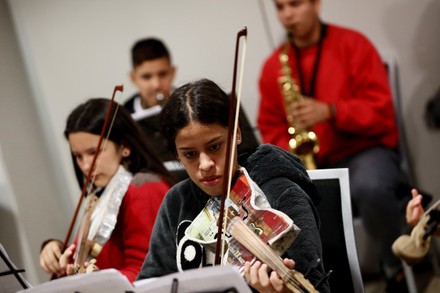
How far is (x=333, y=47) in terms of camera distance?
3135mm

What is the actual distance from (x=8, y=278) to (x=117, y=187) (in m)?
0.46

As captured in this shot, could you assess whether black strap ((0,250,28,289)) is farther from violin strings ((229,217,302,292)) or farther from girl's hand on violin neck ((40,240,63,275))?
violin strings ((229,217,302,292))

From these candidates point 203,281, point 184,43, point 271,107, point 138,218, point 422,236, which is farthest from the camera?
point 184,43

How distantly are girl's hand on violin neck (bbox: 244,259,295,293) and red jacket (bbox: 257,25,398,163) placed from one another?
1.71 m

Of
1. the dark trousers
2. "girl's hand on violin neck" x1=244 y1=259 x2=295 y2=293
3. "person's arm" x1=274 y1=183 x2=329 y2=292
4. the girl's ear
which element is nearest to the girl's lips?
"person's arm" x1=274 y1=183 x2=329 y2=292

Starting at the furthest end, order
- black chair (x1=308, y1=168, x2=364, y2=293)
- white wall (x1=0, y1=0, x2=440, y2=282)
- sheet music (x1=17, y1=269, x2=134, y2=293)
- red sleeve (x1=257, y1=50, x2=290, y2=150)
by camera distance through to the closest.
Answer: white wall (x1=0, y1=0, x2=440, y2=282) < red sleeve (x1=257, y1=50, x2=290, y2=150) < black chair (x1=308, y1=168, x2=364, y2=293) < sheet music (x1=17, y1=269, x2=134, y2=293)

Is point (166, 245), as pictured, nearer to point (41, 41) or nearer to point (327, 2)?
point (327, 2)

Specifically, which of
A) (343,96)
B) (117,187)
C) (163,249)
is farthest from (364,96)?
(163,249)

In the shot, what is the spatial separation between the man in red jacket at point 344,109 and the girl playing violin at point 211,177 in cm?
126

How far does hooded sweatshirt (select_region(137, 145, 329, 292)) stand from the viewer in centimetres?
145

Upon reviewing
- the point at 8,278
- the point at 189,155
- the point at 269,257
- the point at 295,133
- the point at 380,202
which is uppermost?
the point at 189,155

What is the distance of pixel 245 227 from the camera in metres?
1.35

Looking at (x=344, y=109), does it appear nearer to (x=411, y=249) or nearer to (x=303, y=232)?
(x=411, y=249)

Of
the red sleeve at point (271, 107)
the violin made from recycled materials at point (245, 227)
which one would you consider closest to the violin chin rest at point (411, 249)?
the violin made from recycled materials at point (245, 227)
